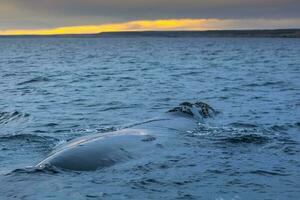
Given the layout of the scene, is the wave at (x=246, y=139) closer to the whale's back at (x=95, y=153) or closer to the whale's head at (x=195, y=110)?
the whale's back at (x=95, y=153)

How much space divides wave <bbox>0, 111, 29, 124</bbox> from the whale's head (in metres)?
6.31

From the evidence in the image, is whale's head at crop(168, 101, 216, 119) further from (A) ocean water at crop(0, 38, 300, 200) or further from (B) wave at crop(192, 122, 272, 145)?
(B) wave at crop(192, 122, 272, 145)

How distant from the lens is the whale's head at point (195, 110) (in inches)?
805

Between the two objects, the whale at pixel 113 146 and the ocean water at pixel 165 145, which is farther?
the whale at pixel 113 146

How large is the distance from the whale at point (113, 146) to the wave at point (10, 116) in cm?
639

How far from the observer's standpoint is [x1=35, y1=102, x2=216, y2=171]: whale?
41.1ft

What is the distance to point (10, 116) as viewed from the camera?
22844mm

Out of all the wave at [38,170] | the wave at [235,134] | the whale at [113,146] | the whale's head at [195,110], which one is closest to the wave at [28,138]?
the whale at [113,146]

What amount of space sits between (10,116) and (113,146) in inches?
407

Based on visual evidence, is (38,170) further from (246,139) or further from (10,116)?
(10,116)

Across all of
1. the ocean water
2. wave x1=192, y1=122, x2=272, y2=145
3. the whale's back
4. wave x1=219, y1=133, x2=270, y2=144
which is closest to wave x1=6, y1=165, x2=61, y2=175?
the ocean water

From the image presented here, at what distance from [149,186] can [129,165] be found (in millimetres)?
1442

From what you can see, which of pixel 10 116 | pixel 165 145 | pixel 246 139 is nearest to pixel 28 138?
pixel 165 145

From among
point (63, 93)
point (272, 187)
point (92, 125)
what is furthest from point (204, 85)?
point (272, 187)
